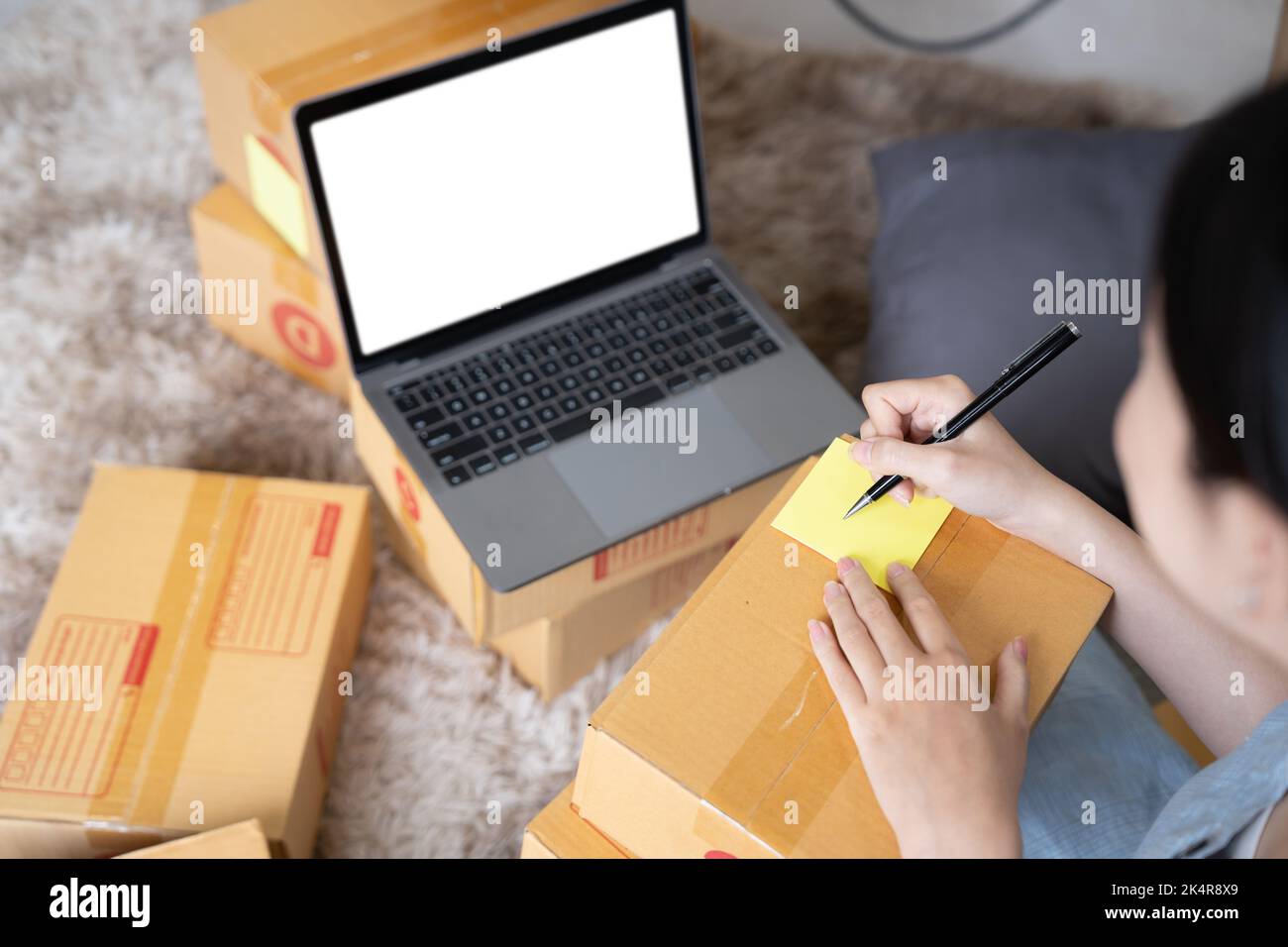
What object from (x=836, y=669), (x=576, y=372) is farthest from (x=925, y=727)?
(x=576, y=372)

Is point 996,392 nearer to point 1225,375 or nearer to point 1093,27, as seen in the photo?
point 1225,375

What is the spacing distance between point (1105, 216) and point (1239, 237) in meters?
0.83

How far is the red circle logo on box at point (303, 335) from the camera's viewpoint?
142cm

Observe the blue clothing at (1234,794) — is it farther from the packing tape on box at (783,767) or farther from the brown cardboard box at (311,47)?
the brown cardboard box at (311,47)

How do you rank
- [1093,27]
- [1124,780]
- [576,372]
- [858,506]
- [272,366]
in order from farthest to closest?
[1093,27]
[272,366]
[576,372]
[1124,780]
[858,506]

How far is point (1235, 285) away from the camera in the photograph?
557mm

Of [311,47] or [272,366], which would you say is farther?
[272,366]

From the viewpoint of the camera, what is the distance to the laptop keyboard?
1162 mm

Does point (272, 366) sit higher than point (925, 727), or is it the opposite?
point (272, 366)

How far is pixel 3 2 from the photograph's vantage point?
1.88 metres

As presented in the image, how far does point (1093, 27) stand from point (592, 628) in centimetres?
146

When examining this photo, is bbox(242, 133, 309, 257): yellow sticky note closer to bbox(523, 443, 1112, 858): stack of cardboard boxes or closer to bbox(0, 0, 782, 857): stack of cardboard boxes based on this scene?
bbox(0, 0, 782, 857): stack of cardboard boxes
